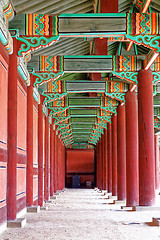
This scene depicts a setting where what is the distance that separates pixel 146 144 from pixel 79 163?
25.3 m

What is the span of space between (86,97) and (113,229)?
342 inches

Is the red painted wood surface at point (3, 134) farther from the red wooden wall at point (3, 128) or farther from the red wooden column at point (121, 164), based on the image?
the red wooden column at point (121, 164)

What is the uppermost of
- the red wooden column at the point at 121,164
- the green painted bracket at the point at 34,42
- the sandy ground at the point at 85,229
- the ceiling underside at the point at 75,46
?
the ceiling underside at the point at 75,46

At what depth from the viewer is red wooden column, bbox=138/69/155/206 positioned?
8945 mm

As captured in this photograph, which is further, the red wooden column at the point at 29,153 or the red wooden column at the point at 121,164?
the red wooden column at the point at 121,164

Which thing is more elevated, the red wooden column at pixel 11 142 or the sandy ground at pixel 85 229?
the red wooden column at pixel 11 142

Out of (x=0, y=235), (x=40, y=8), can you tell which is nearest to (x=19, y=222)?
(x=0, y=235)

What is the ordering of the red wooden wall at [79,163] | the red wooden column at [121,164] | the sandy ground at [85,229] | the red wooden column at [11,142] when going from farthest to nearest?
the red wooden wall at [79,163] → the red wooden column at [121,164] → the red wooden column at [11,142] → the sandy ground at [85,229]

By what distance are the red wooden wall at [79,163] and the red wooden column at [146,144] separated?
81.7 ft

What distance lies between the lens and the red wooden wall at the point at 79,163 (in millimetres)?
33938

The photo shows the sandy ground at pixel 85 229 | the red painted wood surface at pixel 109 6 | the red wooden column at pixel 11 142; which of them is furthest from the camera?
the red painted wood surface at pixel 109 6

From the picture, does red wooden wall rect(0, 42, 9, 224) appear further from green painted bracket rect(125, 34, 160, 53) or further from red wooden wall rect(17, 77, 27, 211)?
green painted bracket rect(125, 34, 160, 53)

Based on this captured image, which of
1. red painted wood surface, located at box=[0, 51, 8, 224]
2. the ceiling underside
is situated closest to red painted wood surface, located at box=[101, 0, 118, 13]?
the ceiling underside

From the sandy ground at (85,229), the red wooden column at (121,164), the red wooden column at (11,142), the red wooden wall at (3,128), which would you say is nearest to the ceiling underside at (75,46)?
the red wooden column at (11,142)
